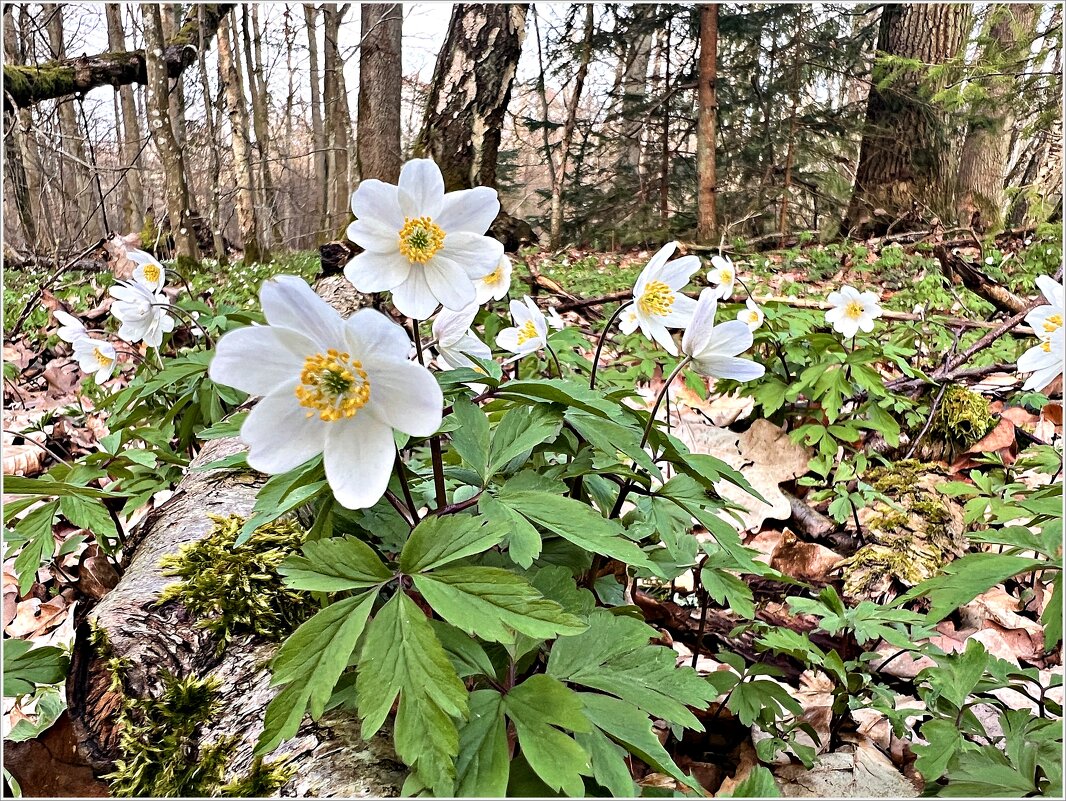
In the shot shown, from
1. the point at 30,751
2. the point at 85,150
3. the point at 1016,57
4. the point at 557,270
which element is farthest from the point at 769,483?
the point at 85,150

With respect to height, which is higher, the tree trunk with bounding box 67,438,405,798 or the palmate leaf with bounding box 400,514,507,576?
the palmate leaf with bounding box 400,514,507,576

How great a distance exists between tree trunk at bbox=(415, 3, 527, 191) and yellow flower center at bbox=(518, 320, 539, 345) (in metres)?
3.99

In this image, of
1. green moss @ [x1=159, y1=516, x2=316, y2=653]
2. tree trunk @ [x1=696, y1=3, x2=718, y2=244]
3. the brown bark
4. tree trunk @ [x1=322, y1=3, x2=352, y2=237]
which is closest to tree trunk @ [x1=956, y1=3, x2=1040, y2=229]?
tree trunk @ [x1=696, y1=3, x2=718, y2=244]

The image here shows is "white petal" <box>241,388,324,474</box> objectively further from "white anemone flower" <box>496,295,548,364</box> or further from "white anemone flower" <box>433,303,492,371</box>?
"white anemone flower" <box>496,295,548,364</box>

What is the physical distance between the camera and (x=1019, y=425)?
2.78 meters

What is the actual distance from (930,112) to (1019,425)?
5.61m

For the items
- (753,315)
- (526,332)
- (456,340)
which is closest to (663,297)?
(526,332)

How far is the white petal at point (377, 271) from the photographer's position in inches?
37.4

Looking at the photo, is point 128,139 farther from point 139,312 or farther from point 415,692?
point 415,692

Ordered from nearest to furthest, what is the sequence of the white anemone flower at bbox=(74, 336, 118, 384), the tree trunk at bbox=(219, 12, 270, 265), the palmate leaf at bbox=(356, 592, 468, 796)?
the palmate leaf at bbox=(356, 592, 468, 796) < the white anemone flower at bbox=(74, 336, 118, 384) < the tree trunk at bbox=(219, 12, 270, 265)

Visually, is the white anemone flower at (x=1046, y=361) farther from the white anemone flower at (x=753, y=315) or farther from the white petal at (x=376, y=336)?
the white anemone flower at (x=753, y=315)

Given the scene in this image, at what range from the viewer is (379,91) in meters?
7.77

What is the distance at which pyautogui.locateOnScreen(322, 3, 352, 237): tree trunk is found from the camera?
9.50m

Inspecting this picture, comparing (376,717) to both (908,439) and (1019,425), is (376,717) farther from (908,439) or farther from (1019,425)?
(1019,425)
